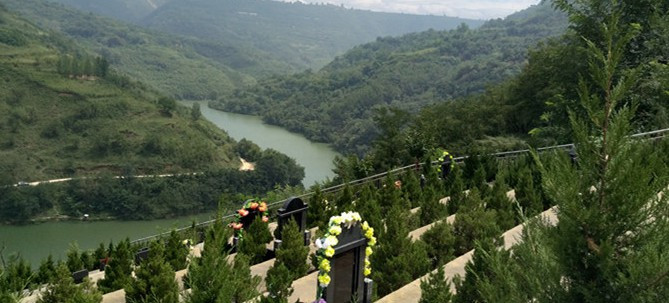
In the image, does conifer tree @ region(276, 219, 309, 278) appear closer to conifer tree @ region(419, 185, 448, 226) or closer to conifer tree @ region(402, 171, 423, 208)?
conifer tree @ region(419, 185, 448, 226)

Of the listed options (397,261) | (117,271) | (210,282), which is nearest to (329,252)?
(210,282)

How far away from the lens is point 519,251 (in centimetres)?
459

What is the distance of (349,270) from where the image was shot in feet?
23.6

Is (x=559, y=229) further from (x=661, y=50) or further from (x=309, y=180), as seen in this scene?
(x=309, y=180)

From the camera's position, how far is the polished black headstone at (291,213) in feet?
34.3

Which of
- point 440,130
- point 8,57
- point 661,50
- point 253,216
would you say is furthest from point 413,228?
point 8,57

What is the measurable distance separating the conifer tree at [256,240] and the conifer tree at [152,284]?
2297 mm

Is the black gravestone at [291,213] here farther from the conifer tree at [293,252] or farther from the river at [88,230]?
the river at [88,230]

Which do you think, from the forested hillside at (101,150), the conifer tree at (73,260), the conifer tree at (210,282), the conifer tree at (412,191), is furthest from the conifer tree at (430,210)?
the forested hillside at (101,150)

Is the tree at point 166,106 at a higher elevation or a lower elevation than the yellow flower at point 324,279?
lower

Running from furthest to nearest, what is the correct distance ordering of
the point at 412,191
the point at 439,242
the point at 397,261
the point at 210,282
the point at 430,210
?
the point at 412,191 < the point at 430,210 < the point at 439,242 < the point at 397,261 < the point at 210,282

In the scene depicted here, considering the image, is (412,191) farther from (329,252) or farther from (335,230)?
(329,252)

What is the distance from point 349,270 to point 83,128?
306ft

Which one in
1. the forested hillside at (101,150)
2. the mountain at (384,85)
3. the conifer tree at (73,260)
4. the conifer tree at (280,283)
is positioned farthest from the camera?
the mountain at (384,85)
